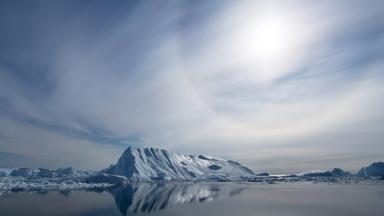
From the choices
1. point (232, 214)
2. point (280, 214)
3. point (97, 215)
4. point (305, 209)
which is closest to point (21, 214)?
point (97, 215)

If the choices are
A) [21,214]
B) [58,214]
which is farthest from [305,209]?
[21,214]

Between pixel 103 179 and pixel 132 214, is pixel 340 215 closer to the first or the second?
pixel 132 214

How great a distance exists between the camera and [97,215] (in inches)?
2031

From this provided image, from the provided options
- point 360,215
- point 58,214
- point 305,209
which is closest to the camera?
point 360,215

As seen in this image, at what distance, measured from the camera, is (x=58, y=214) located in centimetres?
5281

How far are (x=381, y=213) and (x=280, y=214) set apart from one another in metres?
16.4

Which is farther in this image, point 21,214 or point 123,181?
point 123,181

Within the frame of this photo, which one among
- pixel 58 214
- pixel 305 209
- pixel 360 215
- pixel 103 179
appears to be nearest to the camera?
pixel 360 215

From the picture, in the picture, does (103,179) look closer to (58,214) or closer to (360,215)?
(58,214)

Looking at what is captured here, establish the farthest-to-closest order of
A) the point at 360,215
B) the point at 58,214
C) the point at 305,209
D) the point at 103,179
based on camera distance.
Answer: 1. the point at 103,179
2. the point at 305,209
3. the point at 58,214
4. the point at 360,215

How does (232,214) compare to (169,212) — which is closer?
(232,214)

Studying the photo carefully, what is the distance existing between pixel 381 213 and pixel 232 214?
24523mm

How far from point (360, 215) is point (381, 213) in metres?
4.25

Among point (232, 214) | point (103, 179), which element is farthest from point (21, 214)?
point (103, 179)
